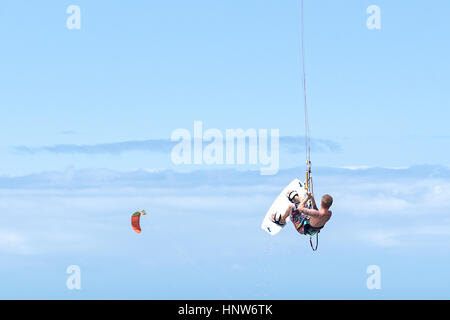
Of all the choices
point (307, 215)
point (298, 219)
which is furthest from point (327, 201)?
point (298, 219)

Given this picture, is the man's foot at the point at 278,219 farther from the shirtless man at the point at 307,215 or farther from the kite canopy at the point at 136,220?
the kite canopy at the point at 136,220

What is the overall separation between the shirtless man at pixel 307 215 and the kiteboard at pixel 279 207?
12cm

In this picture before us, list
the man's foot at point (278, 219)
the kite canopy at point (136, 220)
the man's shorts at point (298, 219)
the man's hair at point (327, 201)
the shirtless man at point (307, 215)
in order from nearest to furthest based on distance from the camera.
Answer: the man's hair at point (327, 201), the shirtless man at point (307, 215), the man's shorts at point (298, 219), the man's foot at point (278, 219), the kite canopy at point (136, 220)

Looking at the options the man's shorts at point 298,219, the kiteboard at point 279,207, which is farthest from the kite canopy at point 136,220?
the man's shorts at point 298,219

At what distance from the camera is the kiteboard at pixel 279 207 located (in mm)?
22484

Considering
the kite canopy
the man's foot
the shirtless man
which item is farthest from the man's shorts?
the kite canopy

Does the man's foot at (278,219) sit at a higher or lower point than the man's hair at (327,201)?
lower

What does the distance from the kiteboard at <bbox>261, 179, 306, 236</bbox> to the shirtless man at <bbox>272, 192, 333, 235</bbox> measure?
4.5 inches

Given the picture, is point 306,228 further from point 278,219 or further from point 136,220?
point 136,220

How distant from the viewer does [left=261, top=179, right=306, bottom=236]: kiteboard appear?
2248cm

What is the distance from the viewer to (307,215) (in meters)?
21.5

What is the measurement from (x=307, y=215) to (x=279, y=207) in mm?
1337
